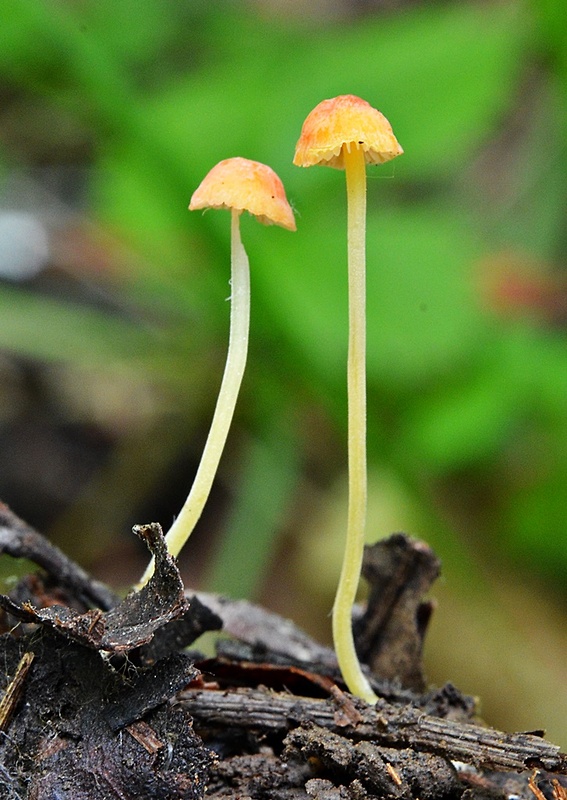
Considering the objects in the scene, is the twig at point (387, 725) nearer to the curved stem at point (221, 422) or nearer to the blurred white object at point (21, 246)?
the curved stem at point (221, 422)

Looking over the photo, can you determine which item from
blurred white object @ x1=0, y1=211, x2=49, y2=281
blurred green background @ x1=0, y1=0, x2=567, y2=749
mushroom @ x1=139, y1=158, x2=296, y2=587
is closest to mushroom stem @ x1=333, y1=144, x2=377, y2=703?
mushroom @ x1=139, y1=158, x2=296, y2=587

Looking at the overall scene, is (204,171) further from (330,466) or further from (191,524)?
(191,524)

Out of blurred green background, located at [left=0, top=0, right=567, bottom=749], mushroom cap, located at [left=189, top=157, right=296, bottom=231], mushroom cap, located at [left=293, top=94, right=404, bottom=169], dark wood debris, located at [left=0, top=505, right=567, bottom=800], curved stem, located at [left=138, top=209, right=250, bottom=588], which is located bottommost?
dark wood debris, located at [left=0, top=505, right=567, bottom=800]

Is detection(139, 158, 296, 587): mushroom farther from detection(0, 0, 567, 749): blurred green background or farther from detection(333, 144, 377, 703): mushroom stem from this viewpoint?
detection(0, 0, 567, 749): blurred green background

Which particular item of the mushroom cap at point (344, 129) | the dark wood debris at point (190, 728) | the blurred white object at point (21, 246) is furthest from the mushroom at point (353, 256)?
the blurred white object at point (21, 246)

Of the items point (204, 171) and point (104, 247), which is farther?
point (104, 247)

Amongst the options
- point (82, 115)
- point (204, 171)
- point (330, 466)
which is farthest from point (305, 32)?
point (330, 466)
